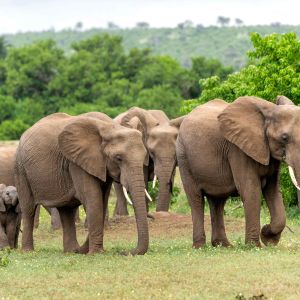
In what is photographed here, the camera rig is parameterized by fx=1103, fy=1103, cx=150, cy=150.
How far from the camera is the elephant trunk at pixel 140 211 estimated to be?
1488 centimetres

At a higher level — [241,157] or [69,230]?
[241,157]

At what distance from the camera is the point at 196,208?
16.6 meters

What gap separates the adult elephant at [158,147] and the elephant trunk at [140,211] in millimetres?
Answer: 7050

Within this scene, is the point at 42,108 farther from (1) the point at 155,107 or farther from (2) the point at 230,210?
(2) the point at 230,210

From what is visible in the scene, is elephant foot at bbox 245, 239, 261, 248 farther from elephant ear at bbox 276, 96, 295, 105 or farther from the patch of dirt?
the patch of dirt

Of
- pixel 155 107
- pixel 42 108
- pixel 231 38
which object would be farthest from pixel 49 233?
pixel 231 38

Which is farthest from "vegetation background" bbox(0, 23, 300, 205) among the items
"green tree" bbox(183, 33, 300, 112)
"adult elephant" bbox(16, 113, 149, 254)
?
"adult elephant" bbox(16, 113, 149, 254)

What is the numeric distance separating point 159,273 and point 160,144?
400 inches

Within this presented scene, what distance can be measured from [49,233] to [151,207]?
6667 millimetres

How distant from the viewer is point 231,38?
147m

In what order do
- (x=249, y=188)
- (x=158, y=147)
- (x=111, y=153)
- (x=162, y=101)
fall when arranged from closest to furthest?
(x=249, y=188) < (x=111, y=153) < (x=158, y=147) < (x=162, y=101)

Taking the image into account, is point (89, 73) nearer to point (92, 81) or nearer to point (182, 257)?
point (92, 81)

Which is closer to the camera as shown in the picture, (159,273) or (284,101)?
(159,273)

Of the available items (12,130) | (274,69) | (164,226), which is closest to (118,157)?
(164,226)
